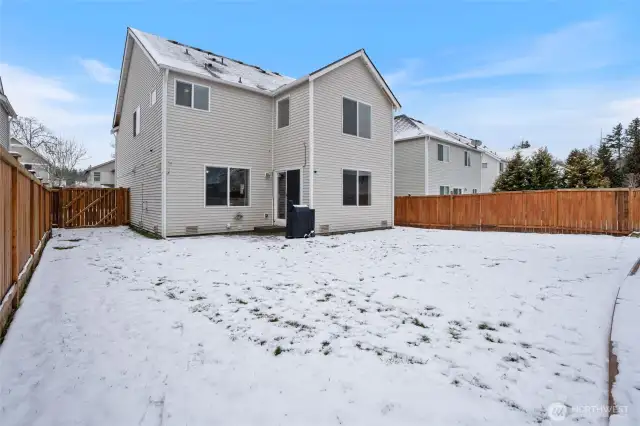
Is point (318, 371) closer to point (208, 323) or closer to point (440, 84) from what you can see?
point (208, 323)

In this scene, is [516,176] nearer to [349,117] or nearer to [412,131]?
[412,131]

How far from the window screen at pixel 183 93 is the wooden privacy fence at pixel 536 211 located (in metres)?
11.0

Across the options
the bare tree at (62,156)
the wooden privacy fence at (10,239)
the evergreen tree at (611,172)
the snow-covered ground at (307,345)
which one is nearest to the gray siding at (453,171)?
the evergreen tree at (611,172)

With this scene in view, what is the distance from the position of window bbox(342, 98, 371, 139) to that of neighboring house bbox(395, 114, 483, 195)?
767 cm

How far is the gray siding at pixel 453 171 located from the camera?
20125 millimetres

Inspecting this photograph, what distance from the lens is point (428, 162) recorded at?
19828 millimetres

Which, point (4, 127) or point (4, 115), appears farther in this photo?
point (4, 127)

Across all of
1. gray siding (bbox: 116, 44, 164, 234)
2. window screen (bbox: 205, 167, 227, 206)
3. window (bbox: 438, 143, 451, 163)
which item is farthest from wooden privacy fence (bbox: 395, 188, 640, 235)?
gray siding (bbox: 116, 44, 164, 234)

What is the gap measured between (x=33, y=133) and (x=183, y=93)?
36.3 m

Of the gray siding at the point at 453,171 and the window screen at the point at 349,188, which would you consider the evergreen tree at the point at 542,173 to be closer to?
the gray siding at the point at 453,171

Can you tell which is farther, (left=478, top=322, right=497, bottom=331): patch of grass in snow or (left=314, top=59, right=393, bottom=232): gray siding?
(left=314, top=59, right=393, bottom=232): gray siding

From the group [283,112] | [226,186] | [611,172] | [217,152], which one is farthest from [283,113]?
[611,172]

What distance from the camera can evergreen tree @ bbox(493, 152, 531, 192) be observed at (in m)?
20.6

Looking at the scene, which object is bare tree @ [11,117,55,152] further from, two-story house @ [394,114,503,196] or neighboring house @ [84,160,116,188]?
two-story house @ [394,114,503,196]
